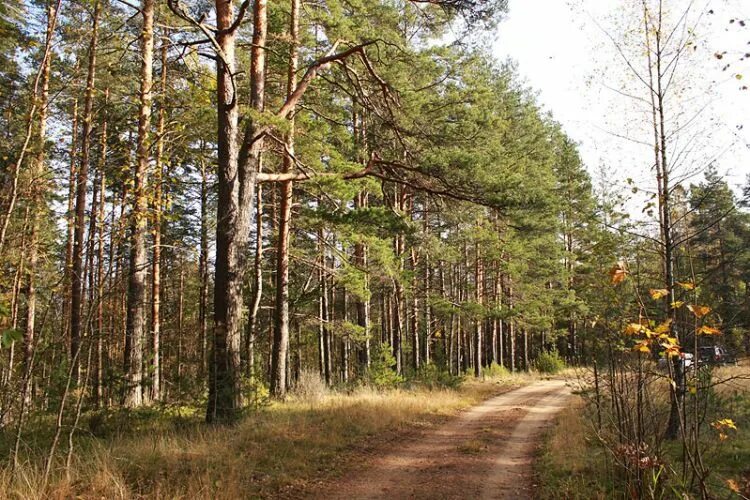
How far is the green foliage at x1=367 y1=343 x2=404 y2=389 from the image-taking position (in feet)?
49.2

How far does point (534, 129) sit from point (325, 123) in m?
16.3

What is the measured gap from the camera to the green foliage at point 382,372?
49.2 feet

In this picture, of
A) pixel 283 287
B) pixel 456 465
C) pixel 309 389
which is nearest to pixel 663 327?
pixel 456 465

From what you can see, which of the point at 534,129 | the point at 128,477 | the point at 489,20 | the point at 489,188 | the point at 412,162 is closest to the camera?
the point at 128,477

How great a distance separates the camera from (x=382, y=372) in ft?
51.1

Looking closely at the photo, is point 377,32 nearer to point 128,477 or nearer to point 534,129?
point 128,477

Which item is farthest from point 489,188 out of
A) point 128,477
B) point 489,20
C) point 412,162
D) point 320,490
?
point 128,477

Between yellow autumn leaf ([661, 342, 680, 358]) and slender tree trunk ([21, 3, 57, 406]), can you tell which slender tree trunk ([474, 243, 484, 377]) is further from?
yellow autumn leaf ([661, 342, 680, 358])

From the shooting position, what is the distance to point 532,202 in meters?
11.0

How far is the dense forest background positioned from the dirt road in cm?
218

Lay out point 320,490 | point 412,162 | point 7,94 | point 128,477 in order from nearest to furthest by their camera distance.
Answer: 1. point 128,477
2. point 320,490
3. point 412,162
4. point 7,94

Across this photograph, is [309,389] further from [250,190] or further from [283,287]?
[250,190]

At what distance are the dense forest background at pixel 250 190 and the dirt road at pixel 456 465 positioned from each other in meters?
2.18

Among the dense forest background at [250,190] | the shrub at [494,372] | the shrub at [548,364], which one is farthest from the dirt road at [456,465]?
the shrub at [548,364]
